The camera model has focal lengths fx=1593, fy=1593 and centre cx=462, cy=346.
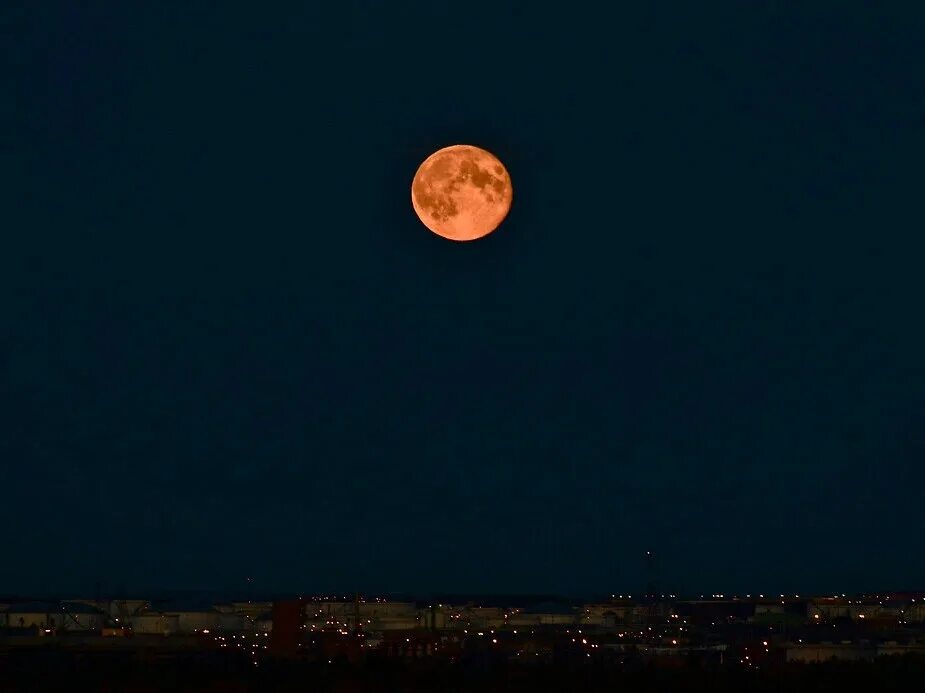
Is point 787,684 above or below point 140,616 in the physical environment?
below

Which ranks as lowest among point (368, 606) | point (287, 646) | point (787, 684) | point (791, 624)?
point (787, 684)

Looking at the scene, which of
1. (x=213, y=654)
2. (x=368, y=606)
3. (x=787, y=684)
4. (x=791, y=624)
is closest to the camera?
(x=787, y=684)

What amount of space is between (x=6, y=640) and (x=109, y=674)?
2479 centimetres

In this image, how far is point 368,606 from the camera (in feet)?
416

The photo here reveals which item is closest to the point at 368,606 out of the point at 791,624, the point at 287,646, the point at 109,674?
the point at 791,624

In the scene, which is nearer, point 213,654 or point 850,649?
point 213,654

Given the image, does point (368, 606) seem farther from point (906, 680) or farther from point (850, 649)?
point (906, 680)

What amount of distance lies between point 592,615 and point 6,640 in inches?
2225

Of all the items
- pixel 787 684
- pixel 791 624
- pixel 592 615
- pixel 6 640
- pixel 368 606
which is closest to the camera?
pixel 787 684

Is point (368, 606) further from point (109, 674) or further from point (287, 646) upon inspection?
point (109, 674)

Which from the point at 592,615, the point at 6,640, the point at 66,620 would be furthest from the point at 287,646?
the point at 592,615

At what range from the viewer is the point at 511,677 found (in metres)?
37.3

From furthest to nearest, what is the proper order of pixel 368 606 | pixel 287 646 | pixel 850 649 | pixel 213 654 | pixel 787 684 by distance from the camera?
pixel 368 606 < pixel 850 649 < pixel 287 646 < pixel 213 654 < pixel 787 684

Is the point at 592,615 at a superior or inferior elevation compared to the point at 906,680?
superior
